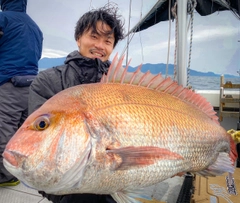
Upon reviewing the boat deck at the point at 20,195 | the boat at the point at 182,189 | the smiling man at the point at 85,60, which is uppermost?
the smiling man at the point at 85,60

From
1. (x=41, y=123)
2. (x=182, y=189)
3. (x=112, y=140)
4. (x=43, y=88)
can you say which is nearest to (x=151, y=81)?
(x=112, y=140)

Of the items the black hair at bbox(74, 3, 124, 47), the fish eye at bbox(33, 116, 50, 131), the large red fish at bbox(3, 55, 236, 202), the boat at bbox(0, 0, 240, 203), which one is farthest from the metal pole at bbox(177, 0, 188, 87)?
the fish eye at bbox(33, 116, 50, 131)

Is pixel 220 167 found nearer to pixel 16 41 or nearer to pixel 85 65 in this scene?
pixel 85 65

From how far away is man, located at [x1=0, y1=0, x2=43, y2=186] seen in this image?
2.76 meters

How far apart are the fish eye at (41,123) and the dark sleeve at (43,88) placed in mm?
572

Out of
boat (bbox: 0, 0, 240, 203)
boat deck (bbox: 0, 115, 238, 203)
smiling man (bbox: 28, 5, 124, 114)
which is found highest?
smiling man (bbox: 28, 5, 124, 114)

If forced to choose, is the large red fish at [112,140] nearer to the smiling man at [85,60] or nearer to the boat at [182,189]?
the smiling man at [85,60]

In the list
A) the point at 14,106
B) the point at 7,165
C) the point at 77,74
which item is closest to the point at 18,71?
the point at 14,106

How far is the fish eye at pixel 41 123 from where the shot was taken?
889 mm

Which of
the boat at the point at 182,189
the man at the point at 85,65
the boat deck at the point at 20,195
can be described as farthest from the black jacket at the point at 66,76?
the boat deck at the point at 20,195

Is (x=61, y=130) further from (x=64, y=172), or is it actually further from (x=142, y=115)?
(x=142, y=115)

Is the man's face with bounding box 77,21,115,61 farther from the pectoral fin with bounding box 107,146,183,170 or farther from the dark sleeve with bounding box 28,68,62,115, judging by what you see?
the pectoral fin with bounding box 107,146,183,170

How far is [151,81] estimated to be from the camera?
3.88ft

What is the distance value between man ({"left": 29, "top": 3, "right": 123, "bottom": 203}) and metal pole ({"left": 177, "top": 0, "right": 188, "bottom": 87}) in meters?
1.40
